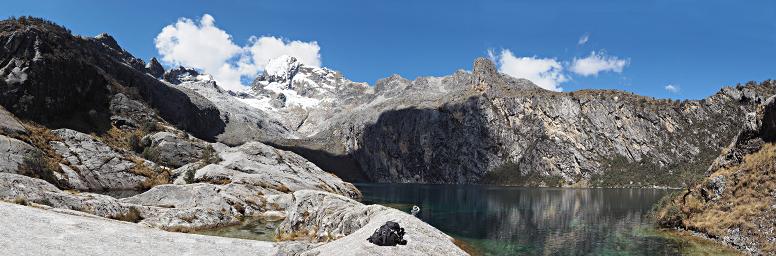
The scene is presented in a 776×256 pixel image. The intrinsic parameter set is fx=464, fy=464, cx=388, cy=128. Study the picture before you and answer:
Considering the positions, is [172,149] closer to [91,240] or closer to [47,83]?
[47,83]

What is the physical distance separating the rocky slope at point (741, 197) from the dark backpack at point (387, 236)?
123 ft

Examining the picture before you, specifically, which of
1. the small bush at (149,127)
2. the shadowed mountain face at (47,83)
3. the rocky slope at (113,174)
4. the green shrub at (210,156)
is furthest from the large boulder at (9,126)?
the small bush at (149,127)

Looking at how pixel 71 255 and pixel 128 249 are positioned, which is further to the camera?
pixel 128 249

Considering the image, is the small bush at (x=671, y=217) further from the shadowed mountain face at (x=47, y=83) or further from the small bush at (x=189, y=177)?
the shadowed mountain face at (x=47, y=83)

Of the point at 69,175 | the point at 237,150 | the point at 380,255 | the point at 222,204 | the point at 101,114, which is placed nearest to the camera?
the point at 380,255

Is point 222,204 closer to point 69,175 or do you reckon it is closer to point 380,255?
point 69,175

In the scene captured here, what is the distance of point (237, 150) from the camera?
11931 cm

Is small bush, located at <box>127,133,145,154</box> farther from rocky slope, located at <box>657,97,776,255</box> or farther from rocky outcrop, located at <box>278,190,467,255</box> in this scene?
rocky slope, located at <box>657,97,776,255</box>

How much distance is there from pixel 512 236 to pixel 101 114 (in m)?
128

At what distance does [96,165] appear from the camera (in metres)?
89.1

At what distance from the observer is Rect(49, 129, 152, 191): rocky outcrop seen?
83.5 metres

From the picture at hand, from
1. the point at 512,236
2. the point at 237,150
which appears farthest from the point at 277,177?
the point at 512,236

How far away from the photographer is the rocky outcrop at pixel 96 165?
83475 millimetres

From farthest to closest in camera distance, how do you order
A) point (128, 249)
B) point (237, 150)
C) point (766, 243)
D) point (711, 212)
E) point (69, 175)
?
1. point (237, 150)
2. point (69, 175)
3. point (711, 212)
4. point (766, 243)
5. point (128, 249)
